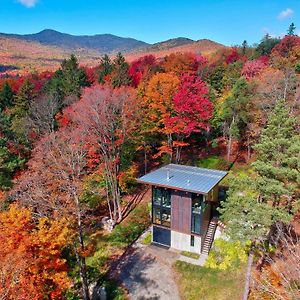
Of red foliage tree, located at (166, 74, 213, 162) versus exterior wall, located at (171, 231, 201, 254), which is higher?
red foliage tree, located at (166, 74, 213, 162)

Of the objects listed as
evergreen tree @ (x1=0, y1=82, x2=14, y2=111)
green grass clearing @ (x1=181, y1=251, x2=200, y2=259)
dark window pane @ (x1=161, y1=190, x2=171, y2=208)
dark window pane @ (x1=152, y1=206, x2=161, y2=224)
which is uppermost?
evergreen tree @ (x1=0, y1=82, x2=14, y2=111)

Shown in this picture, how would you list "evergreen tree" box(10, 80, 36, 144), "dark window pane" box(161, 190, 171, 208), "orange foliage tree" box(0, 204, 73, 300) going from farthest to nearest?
"evergreen tree" box(10, 80, 36, 144)
"dark window pane" box(161, 190, 171, 208)
"orange foliage tree" box(0, 204, 73, 300)

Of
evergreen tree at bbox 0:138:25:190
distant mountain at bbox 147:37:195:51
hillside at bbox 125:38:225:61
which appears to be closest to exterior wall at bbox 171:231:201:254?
evergreen tree at bbox 0:138:25:190

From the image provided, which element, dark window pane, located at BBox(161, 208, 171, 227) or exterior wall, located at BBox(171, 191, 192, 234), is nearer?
exterior wall, located at BBox(171, 191, 192, 234)

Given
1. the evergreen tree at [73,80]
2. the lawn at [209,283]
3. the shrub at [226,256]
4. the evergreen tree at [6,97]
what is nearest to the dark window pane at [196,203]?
the shrub at [226,256]

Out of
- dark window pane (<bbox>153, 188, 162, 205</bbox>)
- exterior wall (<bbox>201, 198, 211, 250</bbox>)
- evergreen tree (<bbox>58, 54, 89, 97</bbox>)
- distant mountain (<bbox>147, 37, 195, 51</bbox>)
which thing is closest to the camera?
exterior wall (<bbox>201, 198, 211, 250</bbox>)

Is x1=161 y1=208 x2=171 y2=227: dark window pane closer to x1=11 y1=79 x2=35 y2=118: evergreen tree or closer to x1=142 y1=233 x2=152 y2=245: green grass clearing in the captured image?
x1=142 y1=233 x2=152 y2=245: green grass clearing

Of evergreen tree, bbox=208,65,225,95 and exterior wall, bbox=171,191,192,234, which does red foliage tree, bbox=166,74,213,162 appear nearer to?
exterior wall, bbox=171,191,192,234

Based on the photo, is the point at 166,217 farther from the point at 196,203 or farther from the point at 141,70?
the point at 141,70

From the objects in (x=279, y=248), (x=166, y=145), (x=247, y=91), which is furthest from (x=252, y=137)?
(x=279, y=248)

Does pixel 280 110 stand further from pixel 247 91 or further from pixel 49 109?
pixel 49 109
